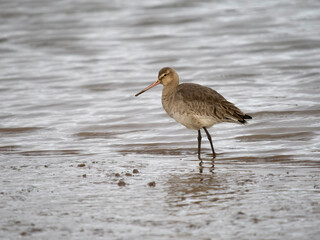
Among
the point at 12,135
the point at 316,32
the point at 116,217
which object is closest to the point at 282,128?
the point at 12,135

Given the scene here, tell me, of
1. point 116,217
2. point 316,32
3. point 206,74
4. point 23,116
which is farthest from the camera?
point 316,32

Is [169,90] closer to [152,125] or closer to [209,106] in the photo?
[209,106]

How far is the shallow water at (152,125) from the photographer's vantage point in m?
4.80

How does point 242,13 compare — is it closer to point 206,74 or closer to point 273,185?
point 206,74

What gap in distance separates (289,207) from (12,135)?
528 cm

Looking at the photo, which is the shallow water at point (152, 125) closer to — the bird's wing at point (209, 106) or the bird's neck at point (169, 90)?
the bird's wing at point (209, 106)

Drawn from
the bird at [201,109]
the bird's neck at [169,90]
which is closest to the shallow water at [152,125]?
the bird at [201,109]

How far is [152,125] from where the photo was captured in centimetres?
948

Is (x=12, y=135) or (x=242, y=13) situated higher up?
(x=242, y=13)

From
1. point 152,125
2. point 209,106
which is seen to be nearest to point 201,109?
point 209,106

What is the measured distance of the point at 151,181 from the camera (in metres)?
5.98

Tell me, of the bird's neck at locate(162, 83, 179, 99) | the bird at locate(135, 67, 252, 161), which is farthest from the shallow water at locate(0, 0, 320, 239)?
the bird's neck at locate(162, 83, 179, 99)

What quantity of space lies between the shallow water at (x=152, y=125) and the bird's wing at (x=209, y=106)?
480mm

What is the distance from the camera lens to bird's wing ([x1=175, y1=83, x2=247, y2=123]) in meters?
7.39
